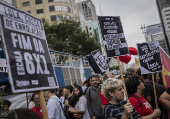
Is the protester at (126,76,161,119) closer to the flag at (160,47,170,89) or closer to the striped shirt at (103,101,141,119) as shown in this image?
the striped shirt at (103,101,141,119)

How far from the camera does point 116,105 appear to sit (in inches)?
134

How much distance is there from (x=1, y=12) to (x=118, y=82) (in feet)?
7.05

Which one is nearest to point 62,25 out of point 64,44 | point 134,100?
point 64,44

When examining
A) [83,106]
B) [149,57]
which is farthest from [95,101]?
[149,57]

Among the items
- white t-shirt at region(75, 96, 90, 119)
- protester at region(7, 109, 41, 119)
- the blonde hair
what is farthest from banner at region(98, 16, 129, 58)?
protester at region(7, 109, 41, 119)

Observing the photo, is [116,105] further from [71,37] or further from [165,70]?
[71,37]

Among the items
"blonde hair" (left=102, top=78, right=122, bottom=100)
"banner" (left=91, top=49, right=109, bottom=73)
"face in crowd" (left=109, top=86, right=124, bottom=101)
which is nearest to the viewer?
"face in crowd" (left=109, top=86, right=124, bottom=101)

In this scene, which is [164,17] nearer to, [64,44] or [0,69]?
[64,44]

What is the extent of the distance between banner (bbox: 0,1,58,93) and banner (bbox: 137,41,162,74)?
128 inches

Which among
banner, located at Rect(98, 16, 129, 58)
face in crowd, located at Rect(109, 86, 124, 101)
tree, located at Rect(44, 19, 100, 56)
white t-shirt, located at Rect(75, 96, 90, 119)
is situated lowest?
white t-shirt, located at Rect(75, 96, 90, 119)

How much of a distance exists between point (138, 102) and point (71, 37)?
26.0 metres

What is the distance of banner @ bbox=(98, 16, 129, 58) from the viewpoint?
4.46 m

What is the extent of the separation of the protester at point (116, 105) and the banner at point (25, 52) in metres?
1.05

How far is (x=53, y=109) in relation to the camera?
4.41m
